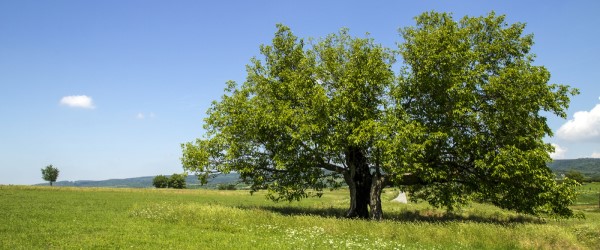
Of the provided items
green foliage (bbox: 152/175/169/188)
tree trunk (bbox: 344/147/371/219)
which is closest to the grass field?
tree trunk (bbox: 344/147/371/219)

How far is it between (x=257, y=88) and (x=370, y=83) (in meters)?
10.8

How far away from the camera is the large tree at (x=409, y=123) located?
2764cm

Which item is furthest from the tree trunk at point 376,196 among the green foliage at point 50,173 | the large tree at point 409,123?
the green foliage at point 50,173

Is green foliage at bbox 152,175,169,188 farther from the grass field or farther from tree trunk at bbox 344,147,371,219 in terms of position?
tree trunk at bbox 344,147,371,219

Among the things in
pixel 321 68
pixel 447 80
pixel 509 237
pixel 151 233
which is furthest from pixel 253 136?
pixel 509 237

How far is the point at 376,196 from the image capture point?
32.6 m

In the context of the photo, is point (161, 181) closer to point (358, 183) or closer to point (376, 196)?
point (358, 183)

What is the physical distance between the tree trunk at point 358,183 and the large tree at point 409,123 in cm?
9

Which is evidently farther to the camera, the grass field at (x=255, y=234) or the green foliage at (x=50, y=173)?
the green foliage at (x=50, y=173)

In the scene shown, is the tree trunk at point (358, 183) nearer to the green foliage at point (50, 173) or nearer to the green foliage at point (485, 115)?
the green foliage at point (485, 115)

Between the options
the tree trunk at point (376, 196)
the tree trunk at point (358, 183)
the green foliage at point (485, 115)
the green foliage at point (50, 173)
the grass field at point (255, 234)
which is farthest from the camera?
the green foliage at point (50, 173)

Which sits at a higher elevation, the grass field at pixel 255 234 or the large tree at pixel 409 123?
the large tree at pixel 409 123

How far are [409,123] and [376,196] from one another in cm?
711

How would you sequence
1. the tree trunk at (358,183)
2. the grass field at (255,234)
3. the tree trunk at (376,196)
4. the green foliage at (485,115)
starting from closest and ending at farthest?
1. the grass field at (255,234)
2. the green foliage at (485,115)
3. the tree trunk at (376,196)
4. the tree trunk at (358,183)
